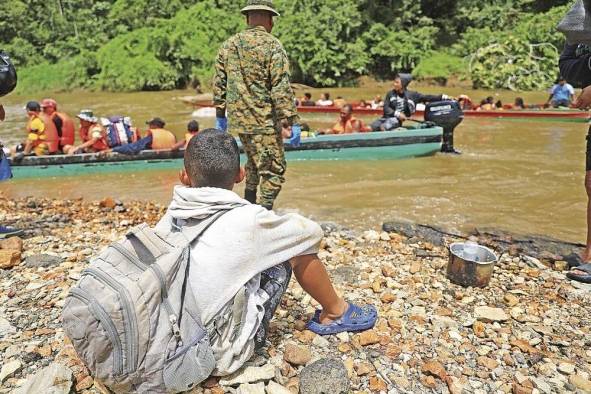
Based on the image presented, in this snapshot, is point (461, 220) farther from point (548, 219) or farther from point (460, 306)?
point (460, 306)

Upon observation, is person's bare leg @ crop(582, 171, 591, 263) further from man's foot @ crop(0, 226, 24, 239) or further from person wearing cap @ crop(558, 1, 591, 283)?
man's foot @ crop(0, 226, 24, 239)

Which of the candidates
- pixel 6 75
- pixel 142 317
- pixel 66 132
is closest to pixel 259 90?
pixel 6 75

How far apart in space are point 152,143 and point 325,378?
24.0 ft

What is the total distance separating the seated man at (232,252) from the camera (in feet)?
7.22

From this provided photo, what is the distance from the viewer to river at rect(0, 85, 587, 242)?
6.24m

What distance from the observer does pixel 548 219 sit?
6.10 m

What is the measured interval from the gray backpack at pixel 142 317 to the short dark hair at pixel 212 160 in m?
0.21

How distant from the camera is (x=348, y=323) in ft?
9.36

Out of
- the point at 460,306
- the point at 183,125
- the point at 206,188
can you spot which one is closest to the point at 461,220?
the point at 460,306

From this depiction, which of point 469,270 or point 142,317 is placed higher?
point 142,317

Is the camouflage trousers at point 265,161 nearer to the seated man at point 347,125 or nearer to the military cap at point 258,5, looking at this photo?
Answer: the military cap at point 258,5

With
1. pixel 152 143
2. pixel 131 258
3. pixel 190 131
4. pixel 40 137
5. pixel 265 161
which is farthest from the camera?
pixel 152 143

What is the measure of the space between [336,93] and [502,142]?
14.6m

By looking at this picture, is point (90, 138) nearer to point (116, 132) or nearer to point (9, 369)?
point (116, 132)
